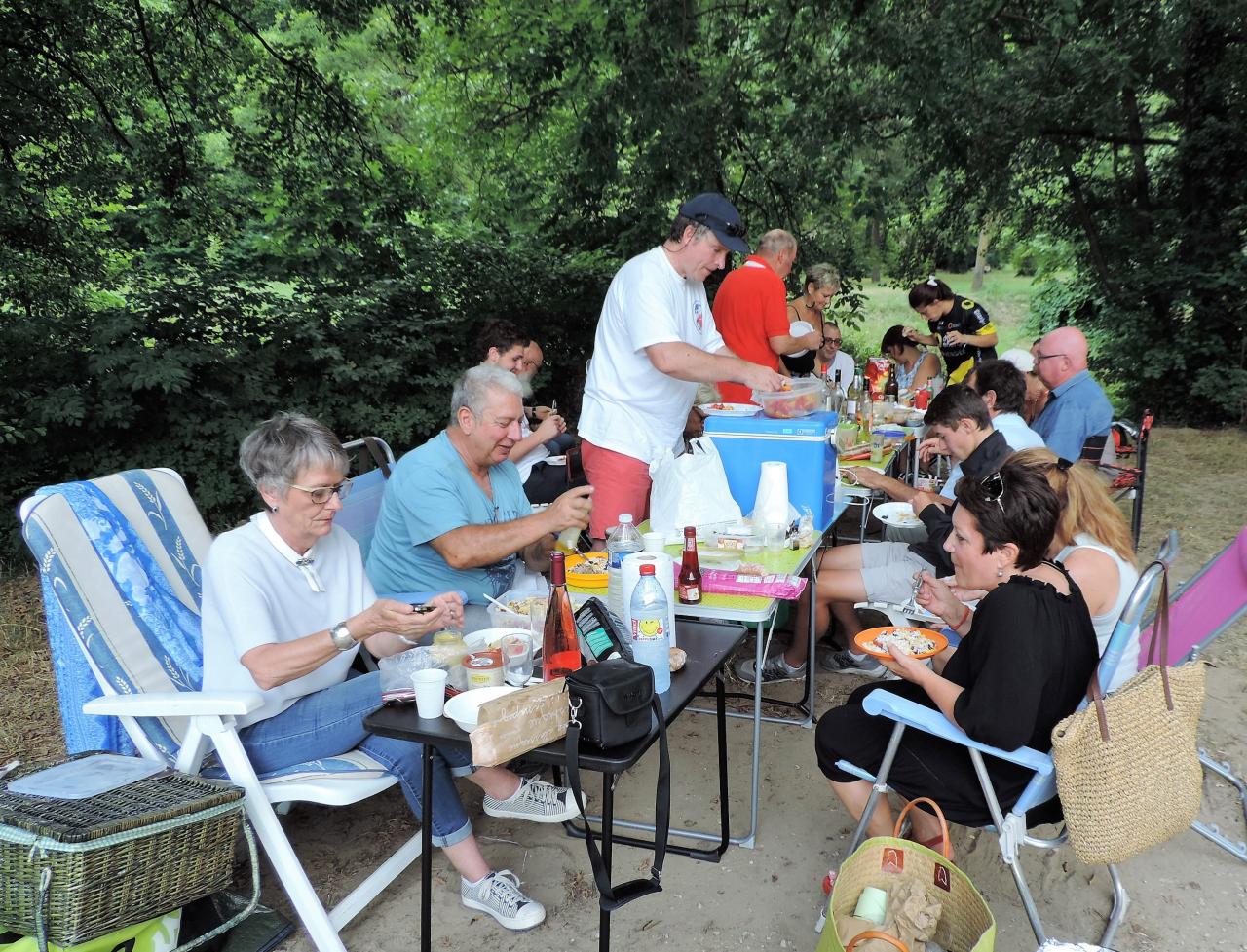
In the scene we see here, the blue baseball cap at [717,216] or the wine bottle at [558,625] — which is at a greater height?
the blue baseball cap at [717,216]

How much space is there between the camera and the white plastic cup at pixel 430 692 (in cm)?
183

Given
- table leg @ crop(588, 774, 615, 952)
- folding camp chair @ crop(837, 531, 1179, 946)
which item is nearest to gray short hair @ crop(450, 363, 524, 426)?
table leg @ crop(588, 774, 615, 952)

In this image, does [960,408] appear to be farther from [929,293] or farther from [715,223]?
[929,293]

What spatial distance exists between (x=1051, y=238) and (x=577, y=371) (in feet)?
18.5

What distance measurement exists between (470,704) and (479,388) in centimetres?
111

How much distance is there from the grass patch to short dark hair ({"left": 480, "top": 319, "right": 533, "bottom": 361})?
8792 millimetres

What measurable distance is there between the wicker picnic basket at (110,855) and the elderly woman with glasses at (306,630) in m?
0.28

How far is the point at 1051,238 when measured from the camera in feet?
33.0

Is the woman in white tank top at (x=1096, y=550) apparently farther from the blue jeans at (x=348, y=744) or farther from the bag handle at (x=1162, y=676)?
the blue jeans at (x=348, y=744)

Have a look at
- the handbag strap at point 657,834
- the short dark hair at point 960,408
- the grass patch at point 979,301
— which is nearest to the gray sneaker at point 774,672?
the short dark hair at point 960,408

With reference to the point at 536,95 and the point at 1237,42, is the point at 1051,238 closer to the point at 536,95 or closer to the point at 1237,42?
the point at 1237,42

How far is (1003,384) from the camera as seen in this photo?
3.84 m

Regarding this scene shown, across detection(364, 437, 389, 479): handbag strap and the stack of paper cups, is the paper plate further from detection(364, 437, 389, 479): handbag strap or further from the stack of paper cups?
detection(364, 437, 389, 479): handbag strap

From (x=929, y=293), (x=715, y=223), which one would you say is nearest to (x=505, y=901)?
(x=715, y=223)
